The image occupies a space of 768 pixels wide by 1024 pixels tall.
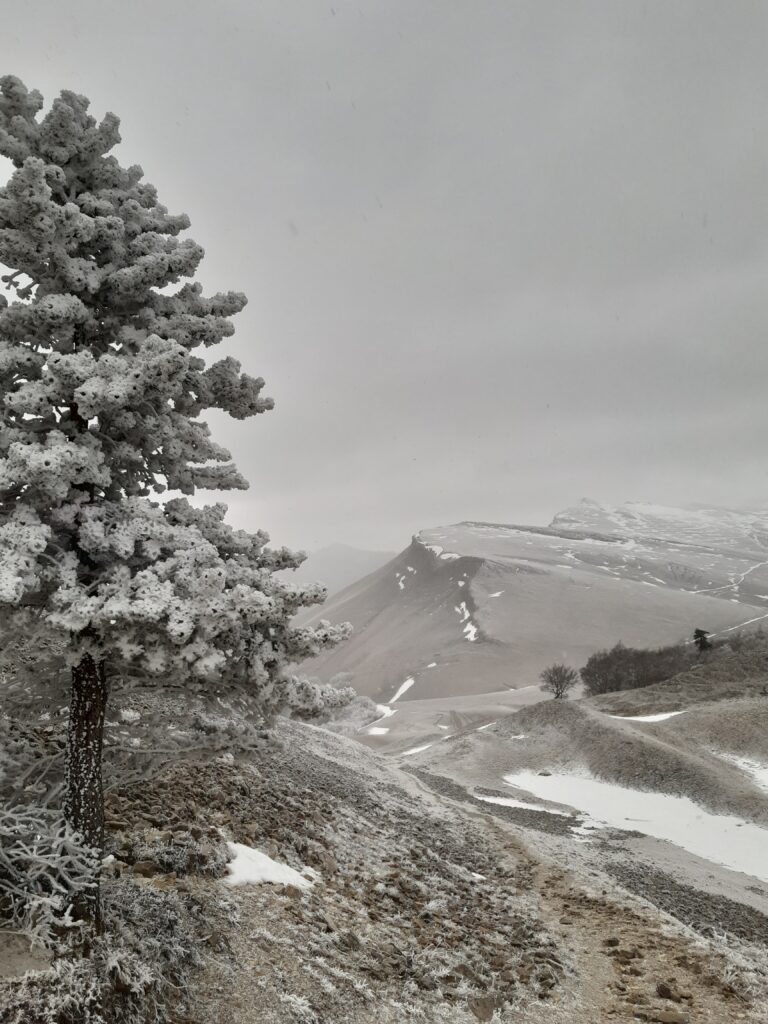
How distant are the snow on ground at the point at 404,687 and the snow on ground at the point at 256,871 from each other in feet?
352

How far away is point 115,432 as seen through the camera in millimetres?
7348

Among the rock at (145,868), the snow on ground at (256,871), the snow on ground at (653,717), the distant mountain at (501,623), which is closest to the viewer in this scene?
the rock at (145,868)

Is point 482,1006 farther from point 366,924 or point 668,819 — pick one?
point 668,819

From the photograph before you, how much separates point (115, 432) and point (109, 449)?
0.24m

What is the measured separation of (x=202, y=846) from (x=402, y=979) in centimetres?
409

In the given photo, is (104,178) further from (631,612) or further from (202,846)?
(631,612)

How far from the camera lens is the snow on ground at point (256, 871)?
10344mm

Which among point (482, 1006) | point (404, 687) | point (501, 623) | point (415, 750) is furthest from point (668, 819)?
point (501, 623)

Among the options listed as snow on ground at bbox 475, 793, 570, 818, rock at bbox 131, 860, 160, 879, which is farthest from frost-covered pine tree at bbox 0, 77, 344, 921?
snow on ground at bbox 475, 793, 570, 818

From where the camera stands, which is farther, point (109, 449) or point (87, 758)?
point (109, 449)

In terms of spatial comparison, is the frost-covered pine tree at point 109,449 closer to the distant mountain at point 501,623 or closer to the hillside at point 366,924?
the hillside at point 366,924

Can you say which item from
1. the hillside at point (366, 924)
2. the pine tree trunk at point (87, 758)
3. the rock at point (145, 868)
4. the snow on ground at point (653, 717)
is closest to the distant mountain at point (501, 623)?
the snow on ground at point (653, 717)

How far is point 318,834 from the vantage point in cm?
1466

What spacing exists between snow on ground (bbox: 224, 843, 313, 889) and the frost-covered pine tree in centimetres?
423
